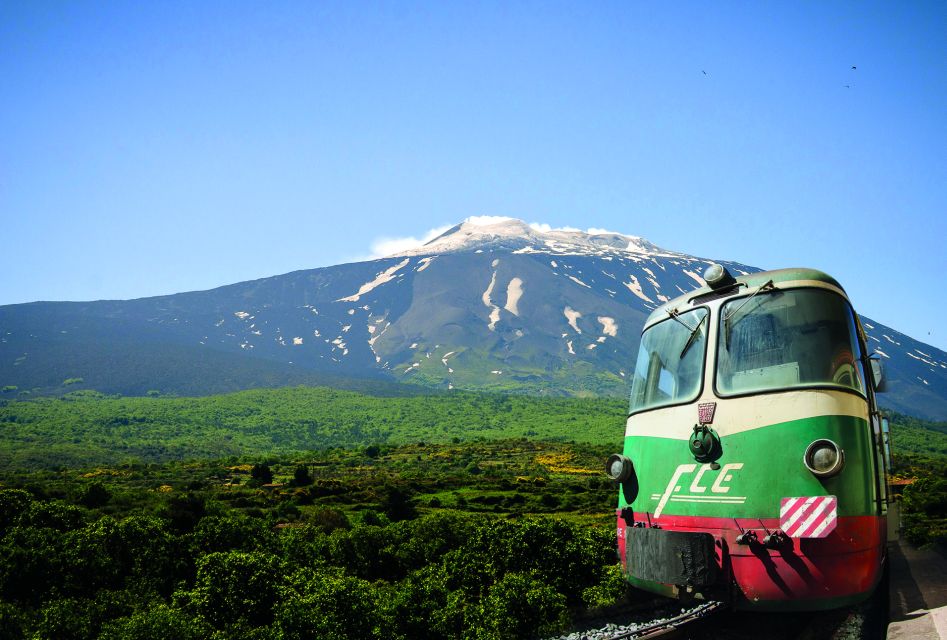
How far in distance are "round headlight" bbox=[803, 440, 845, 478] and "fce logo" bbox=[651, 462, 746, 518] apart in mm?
856

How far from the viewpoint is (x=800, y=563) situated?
354 inches

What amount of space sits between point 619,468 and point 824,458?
3.12 metres

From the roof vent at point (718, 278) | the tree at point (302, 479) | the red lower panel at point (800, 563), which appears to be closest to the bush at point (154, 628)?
the red lower panel at point (800, 563)

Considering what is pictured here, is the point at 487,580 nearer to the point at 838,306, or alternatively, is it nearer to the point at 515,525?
the point at 515,525

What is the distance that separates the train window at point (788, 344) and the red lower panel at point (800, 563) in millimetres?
1793

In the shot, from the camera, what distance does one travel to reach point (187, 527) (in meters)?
45.9

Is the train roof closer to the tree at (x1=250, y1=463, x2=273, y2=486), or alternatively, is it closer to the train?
the train

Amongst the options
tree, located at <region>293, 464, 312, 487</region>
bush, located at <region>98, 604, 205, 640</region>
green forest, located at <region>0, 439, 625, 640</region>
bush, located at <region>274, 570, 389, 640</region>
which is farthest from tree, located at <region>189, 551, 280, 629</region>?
tree, located at <region>293, 464, 312, 487</region>

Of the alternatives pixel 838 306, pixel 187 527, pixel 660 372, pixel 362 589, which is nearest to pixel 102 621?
pixel 362 589

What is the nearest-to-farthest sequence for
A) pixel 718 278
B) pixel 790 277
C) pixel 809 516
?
1. pixel 809 516
2. pixel 790 277
3. pixel 718 278

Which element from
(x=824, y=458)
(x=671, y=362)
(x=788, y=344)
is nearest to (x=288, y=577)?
(x=671, y=362)

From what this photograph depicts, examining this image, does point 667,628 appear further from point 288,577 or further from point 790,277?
point 288,577

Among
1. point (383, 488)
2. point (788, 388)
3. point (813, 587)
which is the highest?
point (788, 388)

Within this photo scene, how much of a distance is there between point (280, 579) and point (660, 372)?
14776 millimetres
